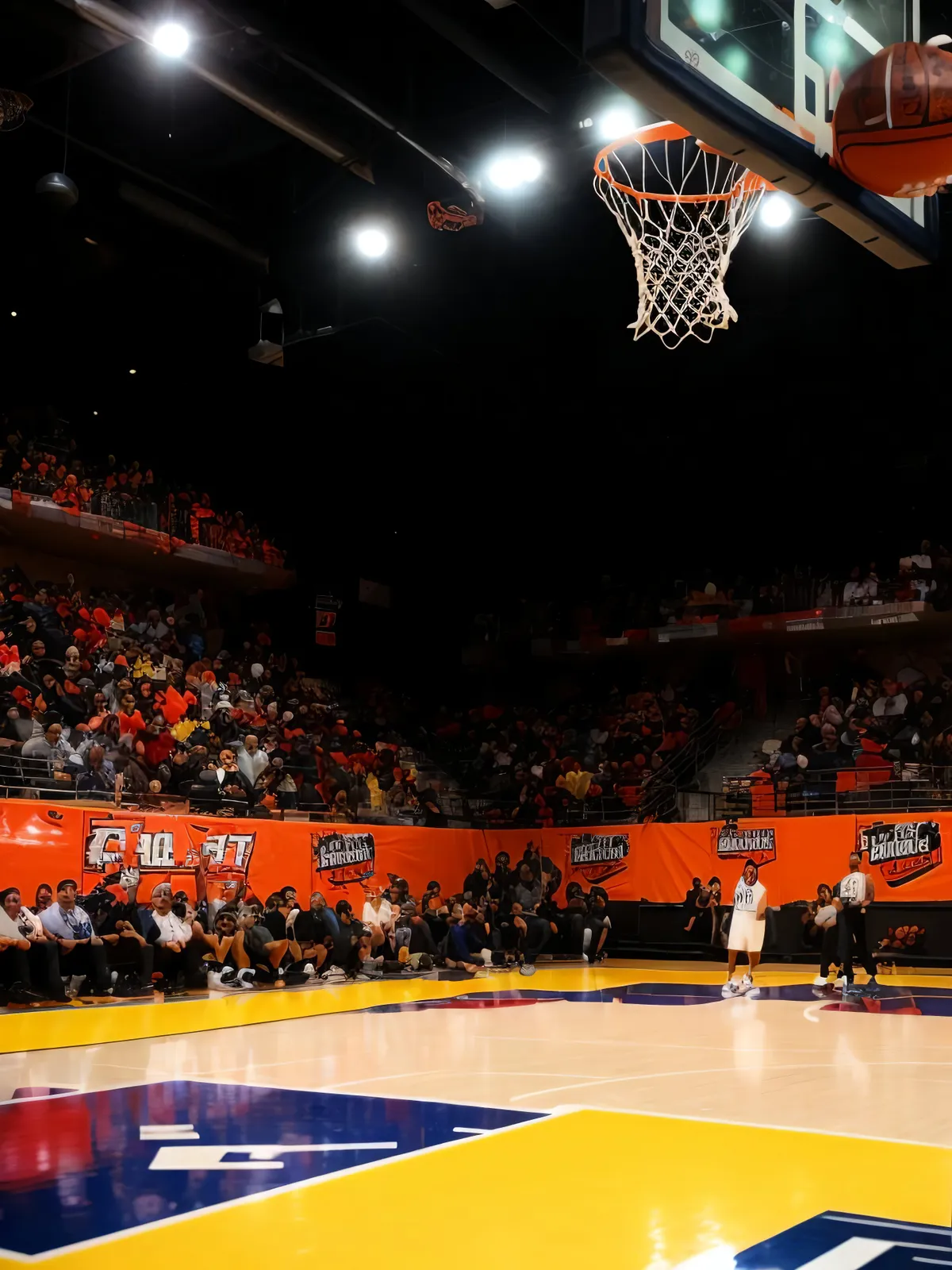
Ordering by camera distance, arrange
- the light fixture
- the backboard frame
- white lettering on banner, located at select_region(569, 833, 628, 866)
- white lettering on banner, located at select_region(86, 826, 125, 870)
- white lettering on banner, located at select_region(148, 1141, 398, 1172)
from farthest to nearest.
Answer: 1. white lettering on banner, located at select_region(569, 833, 628, 866)
2. white lettering on banner, located at select_region(86, 826, 125, 870)
3. the light fixture
4. white lettering on banner, located at select_region(148, 1141, 398, 1172)
5. the backboard frame

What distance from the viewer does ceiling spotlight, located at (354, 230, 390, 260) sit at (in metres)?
18.3

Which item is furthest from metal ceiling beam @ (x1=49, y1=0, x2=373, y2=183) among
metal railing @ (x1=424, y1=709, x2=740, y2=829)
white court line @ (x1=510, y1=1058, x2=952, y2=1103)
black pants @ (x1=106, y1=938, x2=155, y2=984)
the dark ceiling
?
metal railing @ (x1=424, y1=709, x2=740, y2=829)

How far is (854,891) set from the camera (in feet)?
51.2

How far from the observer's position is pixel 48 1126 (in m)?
7.25

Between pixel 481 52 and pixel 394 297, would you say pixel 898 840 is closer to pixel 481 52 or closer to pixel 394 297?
pixel 394 297

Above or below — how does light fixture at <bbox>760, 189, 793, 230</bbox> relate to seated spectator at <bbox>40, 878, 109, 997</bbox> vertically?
above

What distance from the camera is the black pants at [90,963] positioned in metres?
14.8

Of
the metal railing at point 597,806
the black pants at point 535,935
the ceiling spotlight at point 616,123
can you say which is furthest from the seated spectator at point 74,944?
the ceiling spotlight at point 616,123

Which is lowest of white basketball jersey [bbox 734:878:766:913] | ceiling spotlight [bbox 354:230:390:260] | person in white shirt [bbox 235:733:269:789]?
white basketball jersey [bbox 734:878:766:913]

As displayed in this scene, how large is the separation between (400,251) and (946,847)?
13179mm

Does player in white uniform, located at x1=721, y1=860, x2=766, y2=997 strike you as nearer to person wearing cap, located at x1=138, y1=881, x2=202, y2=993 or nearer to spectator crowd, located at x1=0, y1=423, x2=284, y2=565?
person wearing cap, located at x1=138, y1=881, x2=202, y2=993

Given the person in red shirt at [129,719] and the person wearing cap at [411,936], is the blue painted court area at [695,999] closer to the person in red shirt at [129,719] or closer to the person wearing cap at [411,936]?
the person wearing cap at [411,936]

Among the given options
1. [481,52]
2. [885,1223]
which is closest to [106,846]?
[481,52]

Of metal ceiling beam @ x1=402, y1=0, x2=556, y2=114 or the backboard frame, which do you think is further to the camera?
metal ceiling beam @ x1=402, y1=0, x2=556, y2=114
